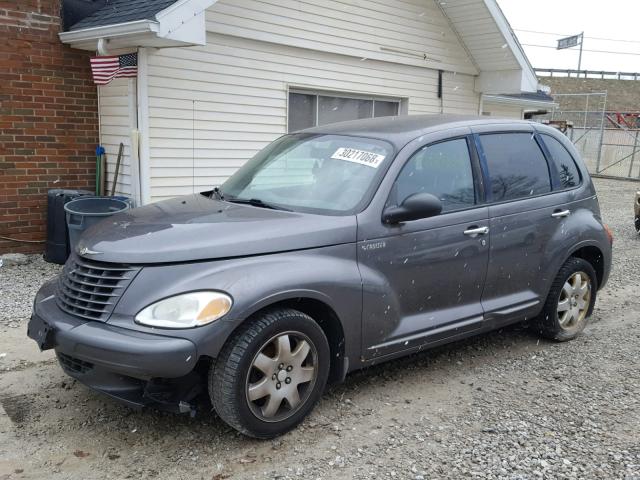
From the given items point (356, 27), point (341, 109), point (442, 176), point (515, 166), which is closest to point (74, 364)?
point (442, 176)

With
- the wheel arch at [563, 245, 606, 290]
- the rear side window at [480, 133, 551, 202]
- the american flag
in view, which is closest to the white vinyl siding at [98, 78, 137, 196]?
the american flag

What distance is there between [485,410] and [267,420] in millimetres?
1511

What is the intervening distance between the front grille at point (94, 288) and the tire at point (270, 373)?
0.65 m

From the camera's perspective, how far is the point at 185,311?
3127 mm

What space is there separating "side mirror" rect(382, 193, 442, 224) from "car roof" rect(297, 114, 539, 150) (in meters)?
0.47

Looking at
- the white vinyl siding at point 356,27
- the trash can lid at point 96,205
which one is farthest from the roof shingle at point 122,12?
the trash can lid at point 96,205

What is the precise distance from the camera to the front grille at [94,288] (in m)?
3.23

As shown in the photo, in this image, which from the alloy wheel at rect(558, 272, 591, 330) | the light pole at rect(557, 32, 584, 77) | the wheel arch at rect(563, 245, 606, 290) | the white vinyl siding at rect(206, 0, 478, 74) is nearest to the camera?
the alloy wheel at rect(558, 272, 591, 330)

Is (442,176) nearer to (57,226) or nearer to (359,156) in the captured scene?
(359,156)

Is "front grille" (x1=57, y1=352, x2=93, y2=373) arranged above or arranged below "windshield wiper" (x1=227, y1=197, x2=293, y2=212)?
below

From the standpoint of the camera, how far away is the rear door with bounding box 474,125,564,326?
4535 millimetres

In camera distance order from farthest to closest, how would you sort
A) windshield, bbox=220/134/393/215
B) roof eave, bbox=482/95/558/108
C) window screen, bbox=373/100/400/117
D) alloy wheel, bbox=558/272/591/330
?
1. roof eave, bbox=482/95/558/108
2. window screen, bbox=373/100/400/117
3. alloy wheel, bbox=558/272/591/330
4. windshield, bbox=220/134/393/215

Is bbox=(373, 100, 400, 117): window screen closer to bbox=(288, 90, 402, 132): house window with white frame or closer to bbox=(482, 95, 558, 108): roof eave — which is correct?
bbox=(288, 90, 402, 132): house window with white frame

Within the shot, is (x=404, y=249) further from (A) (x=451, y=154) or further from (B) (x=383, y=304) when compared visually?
(A) (x=451, y=154)
